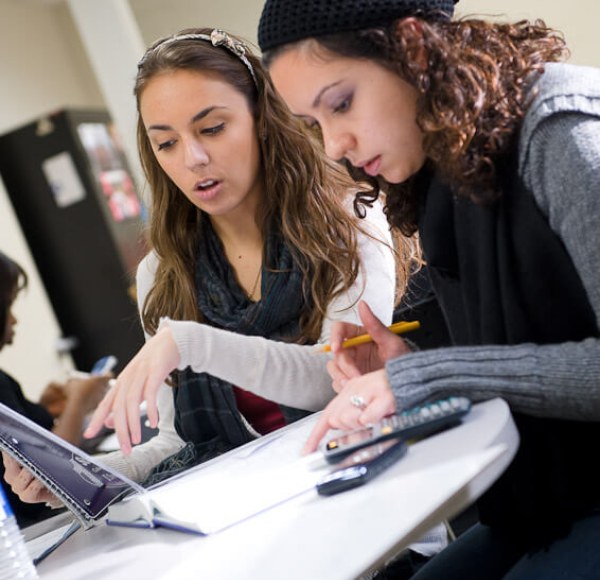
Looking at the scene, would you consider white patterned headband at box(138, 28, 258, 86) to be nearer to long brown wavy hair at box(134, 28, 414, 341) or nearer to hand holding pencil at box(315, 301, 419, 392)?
long brown wavy hair at box(134, 28, 414, 341)

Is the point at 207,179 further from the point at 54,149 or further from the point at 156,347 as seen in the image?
the point at 54,149

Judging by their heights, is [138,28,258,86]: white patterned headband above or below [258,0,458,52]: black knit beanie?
above

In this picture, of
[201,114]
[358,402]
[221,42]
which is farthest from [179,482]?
[221,42]

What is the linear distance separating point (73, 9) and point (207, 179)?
0.63 metres

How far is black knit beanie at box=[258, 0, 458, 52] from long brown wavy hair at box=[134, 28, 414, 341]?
1.61 ft

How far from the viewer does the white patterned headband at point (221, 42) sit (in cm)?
143

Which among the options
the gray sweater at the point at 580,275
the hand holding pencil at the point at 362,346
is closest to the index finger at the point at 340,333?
the hand holding pencil at the point at 362,346

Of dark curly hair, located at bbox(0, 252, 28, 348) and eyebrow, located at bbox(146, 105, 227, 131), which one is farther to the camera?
dark curly hair, located at bbox(0, 252, 28, 348)

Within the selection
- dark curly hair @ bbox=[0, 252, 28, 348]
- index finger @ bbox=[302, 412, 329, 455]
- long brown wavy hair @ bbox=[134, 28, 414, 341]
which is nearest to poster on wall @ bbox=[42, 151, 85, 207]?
dark curly hair @ bbox=[0, 252, 28, 348]

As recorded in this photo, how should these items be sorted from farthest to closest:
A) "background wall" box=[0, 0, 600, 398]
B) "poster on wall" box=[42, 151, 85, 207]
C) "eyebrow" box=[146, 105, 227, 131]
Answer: "poster on wall" box=[42, 151, 85, 207] < "background wall" box=[0, 0, 600, 398] < "eyebrow" box=[146, 105, 227, 131]

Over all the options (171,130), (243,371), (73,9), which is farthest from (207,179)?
(73,9)

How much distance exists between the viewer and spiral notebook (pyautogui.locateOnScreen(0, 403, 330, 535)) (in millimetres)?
904

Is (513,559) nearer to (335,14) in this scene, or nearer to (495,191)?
(495,191)

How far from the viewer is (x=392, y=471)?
2.61 feet
